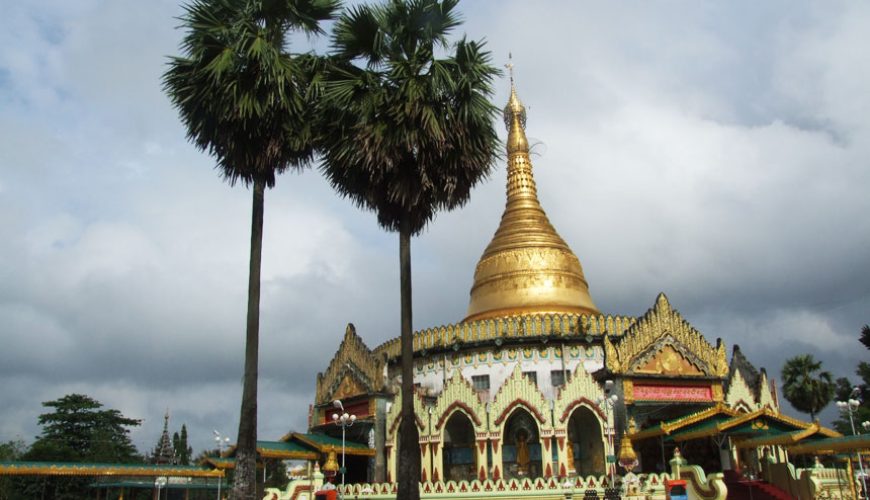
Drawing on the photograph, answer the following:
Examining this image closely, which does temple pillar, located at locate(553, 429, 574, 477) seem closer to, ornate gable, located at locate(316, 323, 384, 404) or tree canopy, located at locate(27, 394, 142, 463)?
ornate gable, located at locate(316, 323, 384, 404)

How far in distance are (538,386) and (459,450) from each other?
4.94 m

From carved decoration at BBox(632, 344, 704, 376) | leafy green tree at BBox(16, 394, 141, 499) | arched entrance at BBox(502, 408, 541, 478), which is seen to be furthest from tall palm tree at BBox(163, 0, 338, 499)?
leafy green tree at BBox(16, 394, 141, 499)

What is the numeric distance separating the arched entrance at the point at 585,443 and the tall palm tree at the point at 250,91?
61.8 ft

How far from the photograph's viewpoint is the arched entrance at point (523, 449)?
3412 cm

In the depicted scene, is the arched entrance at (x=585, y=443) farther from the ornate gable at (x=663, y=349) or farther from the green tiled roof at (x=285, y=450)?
the green tiled roof at (x=285, y=450)

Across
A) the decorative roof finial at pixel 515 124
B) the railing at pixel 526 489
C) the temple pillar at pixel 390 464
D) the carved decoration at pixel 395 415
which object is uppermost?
the decorative roof finial at pixel 515 124

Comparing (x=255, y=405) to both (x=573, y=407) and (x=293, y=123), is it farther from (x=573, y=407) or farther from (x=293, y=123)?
(x=573, y=407)

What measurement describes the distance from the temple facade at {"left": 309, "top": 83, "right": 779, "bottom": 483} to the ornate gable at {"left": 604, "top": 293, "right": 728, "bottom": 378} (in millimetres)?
55

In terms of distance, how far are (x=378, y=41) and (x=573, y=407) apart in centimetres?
1854

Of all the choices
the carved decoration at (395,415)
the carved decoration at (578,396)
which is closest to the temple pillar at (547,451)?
the carved decoration at (578,396)

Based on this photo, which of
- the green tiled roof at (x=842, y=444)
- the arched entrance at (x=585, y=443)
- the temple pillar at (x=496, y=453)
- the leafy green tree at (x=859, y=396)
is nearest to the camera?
the green tiled roof at (x=842, y=444)

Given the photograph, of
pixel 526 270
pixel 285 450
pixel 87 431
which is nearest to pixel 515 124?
pixel 526 270

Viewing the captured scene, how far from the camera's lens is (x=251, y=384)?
18797mm

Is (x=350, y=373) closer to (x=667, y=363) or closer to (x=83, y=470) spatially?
(x=83, y=470)
